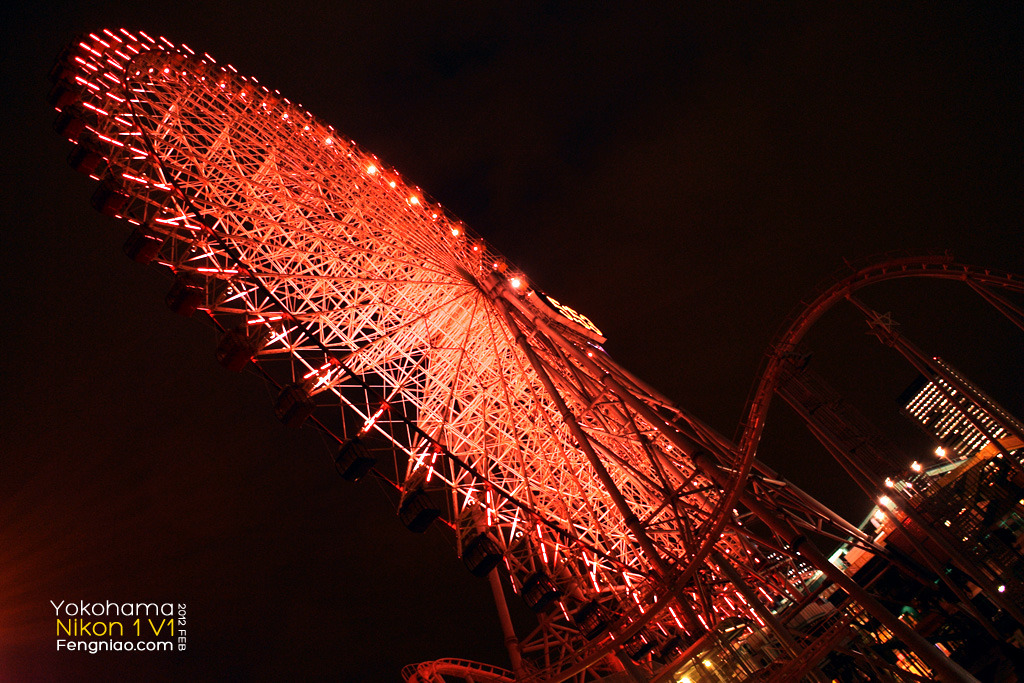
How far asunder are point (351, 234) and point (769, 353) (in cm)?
1247

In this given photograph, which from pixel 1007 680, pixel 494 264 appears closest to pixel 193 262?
pixel 494 264

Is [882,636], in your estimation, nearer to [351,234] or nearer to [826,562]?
[826,562]

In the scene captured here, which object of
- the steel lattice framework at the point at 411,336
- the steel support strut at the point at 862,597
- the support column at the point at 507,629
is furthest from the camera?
the support column at the point at 507,629

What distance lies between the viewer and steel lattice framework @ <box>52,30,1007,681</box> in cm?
1759

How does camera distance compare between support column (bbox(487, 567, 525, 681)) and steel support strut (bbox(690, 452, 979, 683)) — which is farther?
support column (bbox(487, 567, 525, 681))

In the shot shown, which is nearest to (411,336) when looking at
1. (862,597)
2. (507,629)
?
(507,629)

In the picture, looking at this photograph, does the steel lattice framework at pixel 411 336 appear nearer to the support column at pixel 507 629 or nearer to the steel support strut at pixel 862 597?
the support column at pixel 507 629

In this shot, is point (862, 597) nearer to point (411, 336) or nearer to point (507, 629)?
point (507, 629)

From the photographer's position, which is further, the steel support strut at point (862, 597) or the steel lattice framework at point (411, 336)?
the steel lattice framework at point (411, 336)

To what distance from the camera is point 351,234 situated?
2114 cm

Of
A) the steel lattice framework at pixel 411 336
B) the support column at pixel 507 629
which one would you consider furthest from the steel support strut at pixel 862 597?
the support column at pixel 507 629

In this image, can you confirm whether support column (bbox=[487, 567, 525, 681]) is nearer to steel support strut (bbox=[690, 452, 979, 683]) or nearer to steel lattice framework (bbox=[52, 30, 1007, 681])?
steel lattice framework (bbox=[52, 30, 1007, 681])

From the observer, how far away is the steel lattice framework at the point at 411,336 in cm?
1759

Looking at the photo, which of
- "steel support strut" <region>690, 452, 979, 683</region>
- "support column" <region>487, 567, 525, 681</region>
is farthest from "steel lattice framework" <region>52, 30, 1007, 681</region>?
"steel support strut" <region>690, 452, 979, 683</region>
